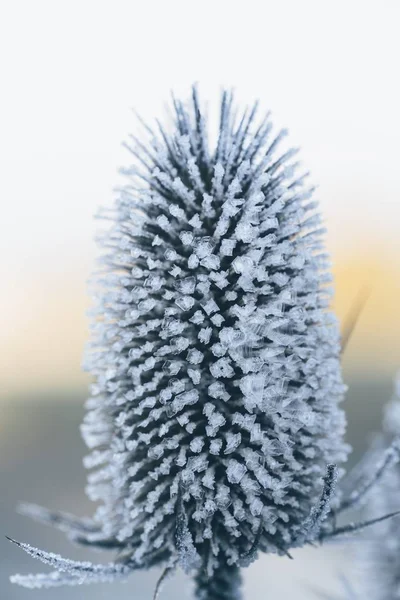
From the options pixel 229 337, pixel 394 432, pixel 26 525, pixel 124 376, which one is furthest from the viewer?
pixel 26 525

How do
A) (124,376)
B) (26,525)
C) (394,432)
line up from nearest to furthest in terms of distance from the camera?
(124,376), (394,432), (26,525)

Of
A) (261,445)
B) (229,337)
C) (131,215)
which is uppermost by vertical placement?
(131,215)

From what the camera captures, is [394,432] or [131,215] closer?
[131,215]

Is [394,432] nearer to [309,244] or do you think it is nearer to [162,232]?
[309,244]

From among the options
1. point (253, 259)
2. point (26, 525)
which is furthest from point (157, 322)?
point (26, 525)

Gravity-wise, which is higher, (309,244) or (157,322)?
(309,244)
